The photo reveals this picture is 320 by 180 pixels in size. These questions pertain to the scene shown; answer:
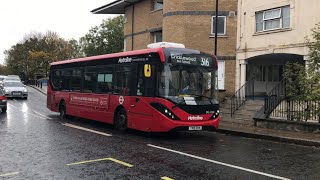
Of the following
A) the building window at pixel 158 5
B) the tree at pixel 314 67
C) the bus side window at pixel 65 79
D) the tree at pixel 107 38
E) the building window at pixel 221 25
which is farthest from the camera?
the tree at pixel 107 38

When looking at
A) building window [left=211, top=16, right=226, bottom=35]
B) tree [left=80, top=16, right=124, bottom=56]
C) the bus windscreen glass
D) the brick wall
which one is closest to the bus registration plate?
the bus windscreen glass

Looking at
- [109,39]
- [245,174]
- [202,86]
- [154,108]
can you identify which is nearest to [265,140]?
[202,86]

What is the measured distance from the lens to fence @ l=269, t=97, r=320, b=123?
13.5m

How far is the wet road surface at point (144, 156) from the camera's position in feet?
23.4

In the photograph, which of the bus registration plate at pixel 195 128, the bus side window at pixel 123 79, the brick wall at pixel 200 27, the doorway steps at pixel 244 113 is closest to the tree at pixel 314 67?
the doorway steps at pixel 244 113

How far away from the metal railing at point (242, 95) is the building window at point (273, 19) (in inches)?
131

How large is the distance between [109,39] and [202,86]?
165 ft

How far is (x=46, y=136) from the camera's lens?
11.8 m

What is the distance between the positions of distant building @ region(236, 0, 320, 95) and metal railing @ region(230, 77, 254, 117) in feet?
1.28

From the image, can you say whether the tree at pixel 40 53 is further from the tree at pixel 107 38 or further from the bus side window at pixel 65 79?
the bus side window at pixel 65 79

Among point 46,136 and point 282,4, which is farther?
point 282,4

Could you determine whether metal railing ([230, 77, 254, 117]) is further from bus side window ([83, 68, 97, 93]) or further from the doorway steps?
bus side window ([83, 68, 97, 93])

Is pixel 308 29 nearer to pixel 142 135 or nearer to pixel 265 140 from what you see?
pixel 265 140

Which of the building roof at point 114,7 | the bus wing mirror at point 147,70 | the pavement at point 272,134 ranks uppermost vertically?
the building roof at point 114,7
